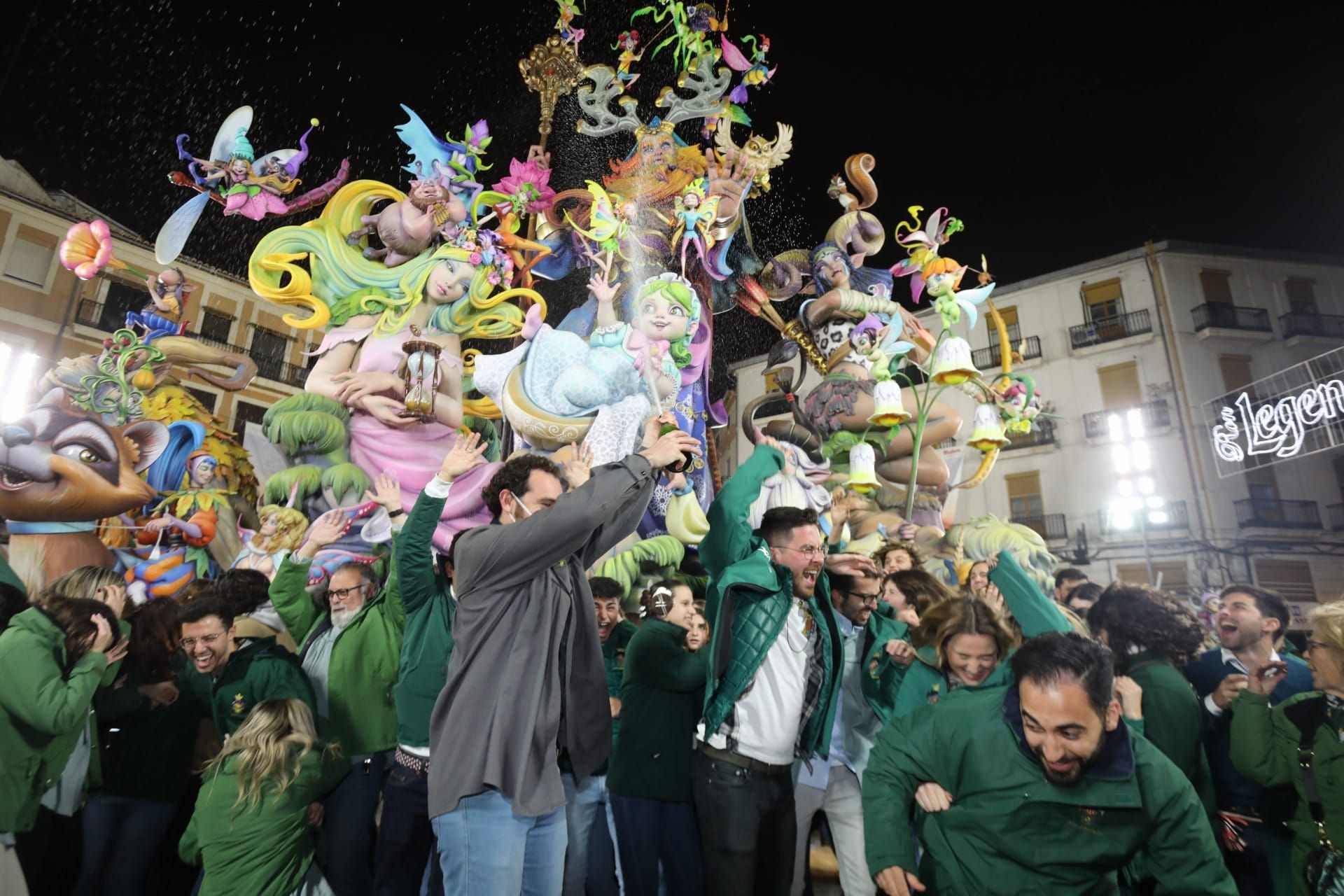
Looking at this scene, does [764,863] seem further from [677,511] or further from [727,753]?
[677,511]

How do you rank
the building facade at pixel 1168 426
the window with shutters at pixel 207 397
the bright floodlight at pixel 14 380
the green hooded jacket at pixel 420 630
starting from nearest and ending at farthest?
the green hooded jacket at pixel 420 630 → the bright floodlight at pixel 14 380 → the window with shutters at pixel 207 397 → the building facade at pixel 1168 426

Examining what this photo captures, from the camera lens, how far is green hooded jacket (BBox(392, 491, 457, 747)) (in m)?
2.54

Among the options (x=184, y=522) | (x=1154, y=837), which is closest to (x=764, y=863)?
(x=1154, y=837)

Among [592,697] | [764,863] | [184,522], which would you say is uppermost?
[184,522]

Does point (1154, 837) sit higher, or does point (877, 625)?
point (877, 625)

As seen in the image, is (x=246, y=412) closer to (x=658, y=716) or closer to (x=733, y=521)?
(x=658, y=716)

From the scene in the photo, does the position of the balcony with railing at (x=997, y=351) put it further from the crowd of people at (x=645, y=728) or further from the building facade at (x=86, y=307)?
the crowd of people at (x=645, y=728)

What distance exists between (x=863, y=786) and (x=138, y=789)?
2733 millimetres

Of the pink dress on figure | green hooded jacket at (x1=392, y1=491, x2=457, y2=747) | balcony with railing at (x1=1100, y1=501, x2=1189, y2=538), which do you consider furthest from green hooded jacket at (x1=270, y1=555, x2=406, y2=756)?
balcony with railing at (x1=1100, y1=501, x2=1189, y2=538)

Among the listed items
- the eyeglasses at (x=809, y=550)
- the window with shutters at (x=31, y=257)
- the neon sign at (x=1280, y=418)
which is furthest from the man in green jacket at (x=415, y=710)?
the neon sign at (x=1280, y=418)

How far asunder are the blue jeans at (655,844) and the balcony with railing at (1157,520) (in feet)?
39.5

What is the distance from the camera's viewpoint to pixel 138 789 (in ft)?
9.25

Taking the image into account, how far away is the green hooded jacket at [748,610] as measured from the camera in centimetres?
256

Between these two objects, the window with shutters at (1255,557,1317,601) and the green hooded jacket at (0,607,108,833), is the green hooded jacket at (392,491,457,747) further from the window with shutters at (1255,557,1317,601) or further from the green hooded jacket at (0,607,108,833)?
the window with shutters at (1255,557,1317,601)
